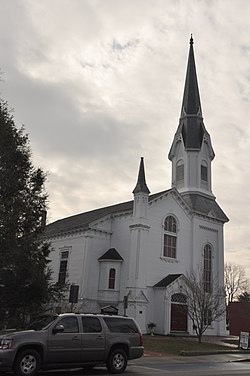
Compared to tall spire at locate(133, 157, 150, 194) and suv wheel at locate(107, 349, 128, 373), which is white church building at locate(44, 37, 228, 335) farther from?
suv wheel at locate(107, 349, 128, 373)

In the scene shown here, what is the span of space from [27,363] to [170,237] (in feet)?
104

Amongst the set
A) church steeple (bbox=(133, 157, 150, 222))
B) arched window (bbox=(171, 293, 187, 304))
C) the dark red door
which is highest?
church steeple (bbox=(133, 157, 150, 222))

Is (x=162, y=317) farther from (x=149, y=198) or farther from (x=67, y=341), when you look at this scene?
(x=67, y=341)

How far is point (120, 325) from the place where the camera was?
1609 cm

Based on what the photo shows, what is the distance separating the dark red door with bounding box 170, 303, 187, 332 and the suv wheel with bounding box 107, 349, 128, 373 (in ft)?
83.8

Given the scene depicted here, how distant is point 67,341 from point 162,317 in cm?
2627

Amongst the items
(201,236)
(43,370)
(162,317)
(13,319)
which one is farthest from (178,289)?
(43,370)

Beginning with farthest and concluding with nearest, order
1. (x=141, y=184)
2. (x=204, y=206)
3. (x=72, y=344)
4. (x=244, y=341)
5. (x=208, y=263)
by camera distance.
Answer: (x=204, y=206)
(x=208, y=263)
(x=141, y=184)
(x=244, y=341)
(x=72, y=344)

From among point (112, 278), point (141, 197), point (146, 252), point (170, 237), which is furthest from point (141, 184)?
point (112, 278)

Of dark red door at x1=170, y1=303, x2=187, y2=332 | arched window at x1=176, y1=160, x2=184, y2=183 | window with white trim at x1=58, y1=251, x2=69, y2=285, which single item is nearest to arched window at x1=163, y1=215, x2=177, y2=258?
dark red door at x1=170, y1=303, x2=187, y2=332

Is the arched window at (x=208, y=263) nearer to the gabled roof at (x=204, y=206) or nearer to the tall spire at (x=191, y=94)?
the gabled roof at (x=204, y=206)

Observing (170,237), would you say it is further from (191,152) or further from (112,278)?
(191,152)

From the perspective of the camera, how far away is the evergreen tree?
2158cm

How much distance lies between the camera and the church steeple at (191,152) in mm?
50500
